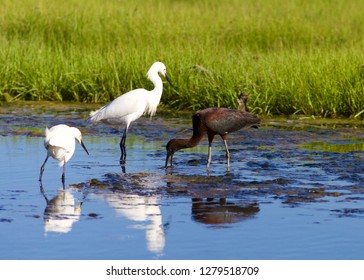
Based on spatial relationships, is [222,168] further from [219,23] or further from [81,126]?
[219,23]

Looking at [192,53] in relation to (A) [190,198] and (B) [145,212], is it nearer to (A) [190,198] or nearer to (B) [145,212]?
(A) [190,198]

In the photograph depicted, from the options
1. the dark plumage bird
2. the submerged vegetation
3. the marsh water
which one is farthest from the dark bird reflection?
the submerged vegetation

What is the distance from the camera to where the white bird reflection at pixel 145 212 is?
693 centimetres

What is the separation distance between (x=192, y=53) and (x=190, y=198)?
Answer: 22.6 ft

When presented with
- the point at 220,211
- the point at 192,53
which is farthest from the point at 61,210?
the point at 192,53

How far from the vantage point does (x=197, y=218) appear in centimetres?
770

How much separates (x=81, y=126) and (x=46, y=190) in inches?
170

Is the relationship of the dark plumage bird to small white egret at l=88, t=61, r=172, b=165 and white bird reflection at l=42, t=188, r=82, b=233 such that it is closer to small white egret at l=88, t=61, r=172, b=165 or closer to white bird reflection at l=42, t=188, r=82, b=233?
small white egret at l=88, t=61, r=172, b=165

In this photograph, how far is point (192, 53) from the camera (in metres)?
15.1

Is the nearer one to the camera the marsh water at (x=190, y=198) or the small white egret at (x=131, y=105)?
the marsh water at (x=190, y=198)

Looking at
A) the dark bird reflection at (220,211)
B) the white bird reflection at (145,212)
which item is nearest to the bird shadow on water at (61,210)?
the white bird reflection at (145,212)

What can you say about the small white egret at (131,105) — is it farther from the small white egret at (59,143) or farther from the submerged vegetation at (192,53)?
the small white egret at (59,143)

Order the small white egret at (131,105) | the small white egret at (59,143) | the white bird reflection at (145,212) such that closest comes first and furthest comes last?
1. the white bird reflection at (145,212)
2. the small white egret at (59,143)
3. the small white egret at (131,105)

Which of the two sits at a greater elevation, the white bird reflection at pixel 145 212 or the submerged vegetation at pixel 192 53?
the submerged vegetation at pixel 192 53
